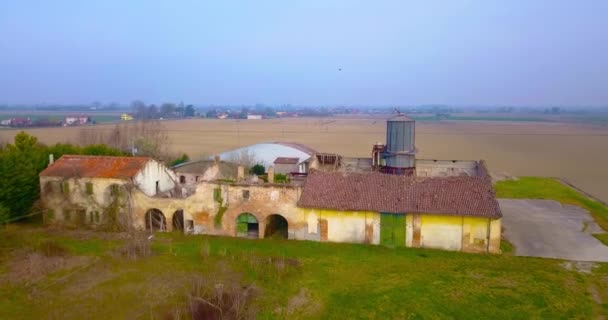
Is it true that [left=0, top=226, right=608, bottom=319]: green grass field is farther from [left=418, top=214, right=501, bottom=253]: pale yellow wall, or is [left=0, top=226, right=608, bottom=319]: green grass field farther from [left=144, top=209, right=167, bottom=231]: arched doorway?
[left=144, top=209, right=167, bottom=231]: arched doorway

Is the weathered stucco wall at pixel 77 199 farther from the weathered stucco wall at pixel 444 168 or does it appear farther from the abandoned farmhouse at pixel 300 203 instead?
the weathered stucco wall at pixel 444 168

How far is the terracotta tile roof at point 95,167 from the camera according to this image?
97.9ft

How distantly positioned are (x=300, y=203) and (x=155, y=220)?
34.2ft

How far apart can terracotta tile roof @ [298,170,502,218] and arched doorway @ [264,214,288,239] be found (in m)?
3.03

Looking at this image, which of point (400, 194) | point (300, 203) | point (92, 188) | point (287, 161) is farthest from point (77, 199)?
point (400, 194)

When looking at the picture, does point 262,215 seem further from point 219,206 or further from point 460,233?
point 460,233

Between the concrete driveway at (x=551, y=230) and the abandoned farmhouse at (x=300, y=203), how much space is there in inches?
136

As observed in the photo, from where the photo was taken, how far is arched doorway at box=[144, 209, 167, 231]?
Result: 98.0 ft

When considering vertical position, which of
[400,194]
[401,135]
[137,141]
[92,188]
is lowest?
[92,188]

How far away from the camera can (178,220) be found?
30500 millimetres

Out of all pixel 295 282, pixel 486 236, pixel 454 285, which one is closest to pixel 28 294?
pixel 295 282

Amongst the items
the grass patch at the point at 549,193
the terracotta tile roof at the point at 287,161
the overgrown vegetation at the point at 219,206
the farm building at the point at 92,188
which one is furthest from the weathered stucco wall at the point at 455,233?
the terracotta tile roof at the point at 287,161

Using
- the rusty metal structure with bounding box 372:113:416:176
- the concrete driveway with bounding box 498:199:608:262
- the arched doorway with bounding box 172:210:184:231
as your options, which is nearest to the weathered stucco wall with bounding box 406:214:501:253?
the concrete driveway with bounding box 498:199:608:262

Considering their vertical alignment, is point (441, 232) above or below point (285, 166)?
below
